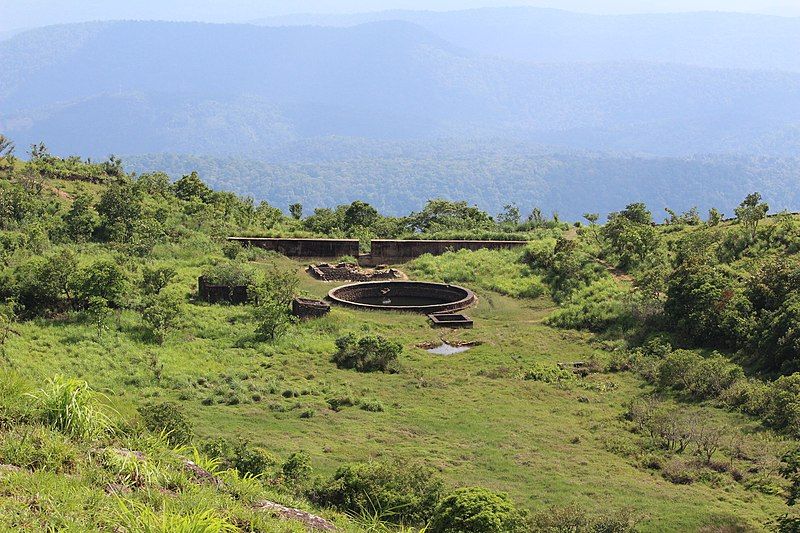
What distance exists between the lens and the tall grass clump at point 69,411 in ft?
29.7

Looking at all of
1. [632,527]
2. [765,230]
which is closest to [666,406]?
[632,527]

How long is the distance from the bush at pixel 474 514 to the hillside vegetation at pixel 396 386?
4 cm

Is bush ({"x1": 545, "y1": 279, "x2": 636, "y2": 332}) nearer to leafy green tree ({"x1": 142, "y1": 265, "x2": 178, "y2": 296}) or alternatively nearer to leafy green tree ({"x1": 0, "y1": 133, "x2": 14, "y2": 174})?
leafy green tree ({"x1": 142, "y1": 265, "x2": 178, "y2": 296})

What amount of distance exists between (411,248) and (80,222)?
17750 mm

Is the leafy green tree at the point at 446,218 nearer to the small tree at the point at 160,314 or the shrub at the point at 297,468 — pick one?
the small tree at the point at 160,314

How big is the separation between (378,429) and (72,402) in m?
13.5

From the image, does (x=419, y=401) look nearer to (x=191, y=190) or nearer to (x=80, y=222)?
(x=80, y=222)

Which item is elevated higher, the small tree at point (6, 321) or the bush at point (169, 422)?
the bush at point (169, 422)

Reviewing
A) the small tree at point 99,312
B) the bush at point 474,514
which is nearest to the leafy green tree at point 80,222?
the small tree at point 99,312

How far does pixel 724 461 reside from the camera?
19.9 meters

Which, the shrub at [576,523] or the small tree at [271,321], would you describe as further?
the small tree at [271,321]

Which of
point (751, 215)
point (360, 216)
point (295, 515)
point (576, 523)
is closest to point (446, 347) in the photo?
point (576, 523)

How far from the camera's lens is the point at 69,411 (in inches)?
357

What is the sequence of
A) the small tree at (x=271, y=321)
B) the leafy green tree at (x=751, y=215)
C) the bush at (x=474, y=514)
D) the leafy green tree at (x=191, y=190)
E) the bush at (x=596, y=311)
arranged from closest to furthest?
the bush at (x=474, y=514) < the small tree at (x=271, y=321) < the bush at (x=596, y=311) < the leafy green tree at (x=751, y=215) < the leafy green tree at (x=191, y=190)
